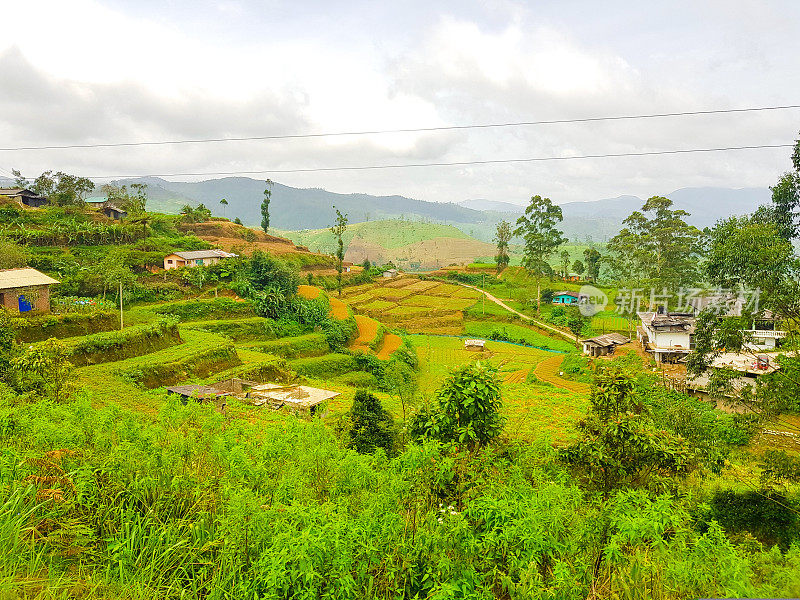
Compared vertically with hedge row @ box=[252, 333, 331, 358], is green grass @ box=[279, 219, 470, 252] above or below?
above

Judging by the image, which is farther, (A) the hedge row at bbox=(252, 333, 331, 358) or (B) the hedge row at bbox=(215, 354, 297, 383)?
(A) the hedge row at bbox=(252, 333, 331, 358)

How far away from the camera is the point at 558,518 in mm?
3975

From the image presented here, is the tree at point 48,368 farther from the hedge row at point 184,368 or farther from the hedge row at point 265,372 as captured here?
the hedge row at point 265,372

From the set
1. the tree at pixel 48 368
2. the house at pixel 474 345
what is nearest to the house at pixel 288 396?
the tree at pixel 48 368

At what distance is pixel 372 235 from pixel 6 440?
139 meters

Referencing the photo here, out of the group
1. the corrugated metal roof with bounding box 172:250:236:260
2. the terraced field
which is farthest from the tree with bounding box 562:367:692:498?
the terraced field

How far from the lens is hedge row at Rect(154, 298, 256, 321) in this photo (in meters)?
28.8

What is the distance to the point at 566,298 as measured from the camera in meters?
51.6

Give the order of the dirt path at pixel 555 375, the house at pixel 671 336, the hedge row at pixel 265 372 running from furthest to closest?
the house at pixel 671 336
the dirt path at pixel 555 375
the hedge row at pixel 265 372


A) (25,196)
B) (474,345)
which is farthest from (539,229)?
(25,196)

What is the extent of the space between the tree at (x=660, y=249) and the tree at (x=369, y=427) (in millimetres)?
31224

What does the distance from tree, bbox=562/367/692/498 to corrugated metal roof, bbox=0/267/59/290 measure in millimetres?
24281

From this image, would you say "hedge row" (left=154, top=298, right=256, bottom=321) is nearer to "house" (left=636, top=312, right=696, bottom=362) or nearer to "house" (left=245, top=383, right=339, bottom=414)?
"house" (left=245, top=383, right=339, bottom=414)

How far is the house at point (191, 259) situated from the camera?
126 feet
